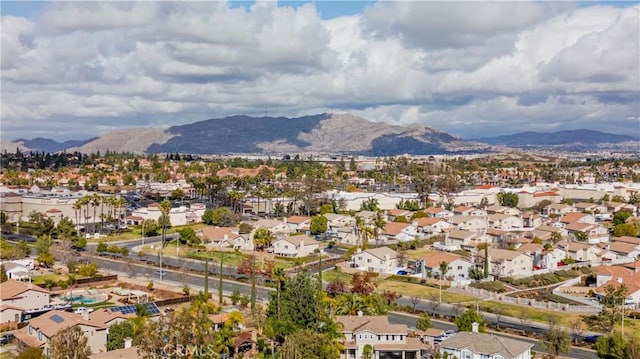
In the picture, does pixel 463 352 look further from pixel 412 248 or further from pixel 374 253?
pixel 412 248

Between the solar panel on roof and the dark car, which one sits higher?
the solar panel on roof

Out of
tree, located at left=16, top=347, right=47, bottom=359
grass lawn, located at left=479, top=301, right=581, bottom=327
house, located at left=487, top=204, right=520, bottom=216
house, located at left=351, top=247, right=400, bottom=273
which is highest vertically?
house, located at left=487, top=204, right=520, bottom=216

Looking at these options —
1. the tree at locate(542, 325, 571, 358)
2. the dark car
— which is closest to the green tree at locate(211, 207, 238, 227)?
the dark car

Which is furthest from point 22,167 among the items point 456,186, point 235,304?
point 235,304

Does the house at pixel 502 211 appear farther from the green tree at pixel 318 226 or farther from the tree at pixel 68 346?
the tree at pixel 68 346

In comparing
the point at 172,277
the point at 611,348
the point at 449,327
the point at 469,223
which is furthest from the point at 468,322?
the point at 469,223

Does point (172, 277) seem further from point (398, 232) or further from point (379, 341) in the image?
point (398, 232)

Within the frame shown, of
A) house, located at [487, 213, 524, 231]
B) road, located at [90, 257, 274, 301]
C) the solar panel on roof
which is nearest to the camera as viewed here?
the solar panel on roof

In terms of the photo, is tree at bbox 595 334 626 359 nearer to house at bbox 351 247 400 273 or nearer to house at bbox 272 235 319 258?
house at bbox 351 247 400 273
